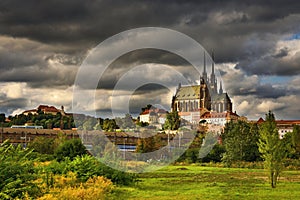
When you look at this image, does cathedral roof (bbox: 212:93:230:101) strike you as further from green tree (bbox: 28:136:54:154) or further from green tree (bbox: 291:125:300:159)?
green tree (bbox: 28:136:54:154)

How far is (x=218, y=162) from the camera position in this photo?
65438mm

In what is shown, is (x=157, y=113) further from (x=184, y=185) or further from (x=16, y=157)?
(x=16, y=157)

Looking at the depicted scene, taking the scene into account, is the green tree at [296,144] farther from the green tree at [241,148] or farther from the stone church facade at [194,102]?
the stone church facade at [194,102]

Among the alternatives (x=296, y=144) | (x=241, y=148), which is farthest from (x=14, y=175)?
(x=296, y=144)

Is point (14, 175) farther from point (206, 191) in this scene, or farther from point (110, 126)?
point (110, 126)

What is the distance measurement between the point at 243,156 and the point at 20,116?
351 ft

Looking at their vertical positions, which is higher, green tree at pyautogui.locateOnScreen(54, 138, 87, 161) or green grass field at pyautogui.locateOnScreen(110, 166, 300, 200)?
green tree at pyautogui.locateOnScreen(54, 138, 87, 161)

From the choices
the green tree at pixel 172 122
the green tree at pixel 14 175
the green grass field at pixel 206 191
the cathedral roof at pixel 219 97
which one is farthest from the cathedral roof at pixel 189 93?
the green tree at pixel 14 175

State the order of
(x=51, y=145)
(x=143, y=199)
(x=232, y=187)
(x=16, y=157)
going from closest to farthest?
(x=16, y=157) → (x=143, y=199) → (x=232, y=187) → (x=51, y=145)

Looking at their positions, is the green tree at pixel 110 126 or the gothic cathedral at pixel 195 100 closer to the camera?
the green tree at pixel 110 126

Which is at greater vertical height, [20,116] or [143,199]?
[20,116]

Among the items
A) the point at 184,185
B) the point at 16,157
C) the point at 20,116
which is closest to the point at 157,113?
the point at 20,116

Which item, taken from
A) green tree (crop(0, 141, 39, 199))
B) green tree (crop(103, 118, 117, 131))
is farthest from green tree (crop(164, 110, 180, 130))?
green tree (crop(0, 141, 39, 199))

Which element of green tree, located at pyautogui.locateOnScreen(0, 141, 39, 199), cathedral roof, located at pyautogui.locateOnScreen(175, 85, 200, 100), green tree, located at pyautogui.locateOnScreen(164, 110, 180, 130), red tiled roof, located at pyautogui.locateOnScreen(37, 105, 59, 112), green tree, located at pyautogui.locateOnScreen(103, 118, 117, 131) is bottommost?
green tree, located at pyautogui.locateOnScreen(0, 141, 39, 199)
